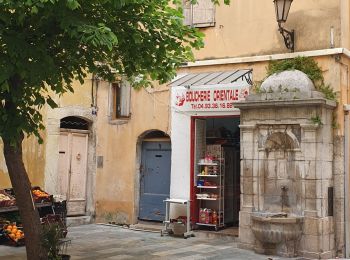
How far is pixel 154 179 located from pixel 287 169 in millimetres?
4412

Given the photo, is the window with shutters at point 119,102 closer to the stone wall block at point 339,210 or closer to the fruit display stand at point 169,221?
the fruit display stand at point 169,221

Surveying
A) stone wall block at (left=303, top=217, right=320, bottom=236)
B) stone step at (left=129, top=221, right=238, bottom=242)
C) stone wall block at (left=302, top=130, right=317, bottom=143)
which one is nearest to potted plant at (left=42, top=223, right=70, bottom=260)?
stone step at (left=129, top=221, right=238, bottom=242)

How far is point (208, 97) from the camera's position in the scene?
12148mm

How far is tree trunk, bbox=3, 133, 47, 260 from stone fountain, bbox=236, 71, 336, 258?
4.55 meters

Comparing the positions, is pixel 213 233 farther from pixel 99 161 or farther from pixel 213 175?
pixel 99 161

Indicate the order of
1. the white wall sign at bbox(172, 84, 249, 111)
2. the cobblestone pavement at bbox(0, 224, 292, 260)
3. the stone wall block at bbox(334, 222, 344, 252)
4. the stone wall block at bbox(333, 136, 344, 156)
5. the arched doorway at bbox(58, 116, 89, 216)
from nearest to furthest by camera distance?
the cobblestone pavement at bbox(0, 224, 292, 260), the stone wall block at bbox(334, 222, 344, 252), the stone wall block at bbox(333, 136, 344, 156), the white wall sign at bbox(172, 84, 249, 111), the arched doorway at bbox(58, 116, 89, 216)

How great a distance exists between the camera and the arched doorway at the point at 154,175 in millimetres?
13531

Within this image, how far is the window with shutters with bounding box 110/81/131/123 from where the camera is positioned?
46.6ft

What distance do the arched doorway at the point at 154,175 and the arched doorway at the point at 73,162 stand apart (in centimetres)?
185

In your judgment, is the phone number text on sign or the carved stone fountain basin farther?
the phone number text on sign

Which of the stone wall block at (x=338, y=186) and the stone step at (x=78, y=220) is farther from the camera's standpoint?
the stone step at (x=78, y=220)

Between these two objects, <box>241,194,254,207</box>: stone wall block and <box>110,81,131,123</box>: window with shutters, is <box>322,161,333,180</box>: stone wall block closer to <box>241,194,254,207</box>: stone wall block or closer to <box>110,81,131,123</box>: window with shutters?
<box>241,194,254,207</box>: stone wall block

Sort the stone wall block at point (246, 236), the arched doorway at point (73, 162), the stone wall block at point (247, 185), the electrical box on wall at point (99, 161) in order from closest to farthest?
the stone wall block at point (246, 236)
the stone wall block at point (247, 185)
the arched doorway at point (73, 162)
the electrical box on wall at point (99, 161)

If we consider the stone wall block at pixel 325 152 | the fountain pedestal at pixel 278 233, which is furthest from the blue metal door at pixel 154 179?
the stone wall block at pixel 325 152
